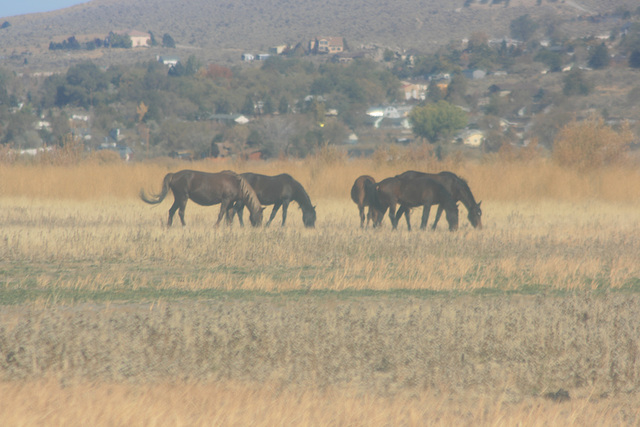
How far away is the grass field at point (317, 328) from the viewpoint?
601cm

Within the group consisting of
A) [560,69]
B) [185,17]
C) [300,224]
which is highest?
[185,17]

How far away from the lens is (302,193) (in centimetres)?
1745

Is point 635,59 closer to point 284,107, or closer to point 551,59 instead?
point 551,59

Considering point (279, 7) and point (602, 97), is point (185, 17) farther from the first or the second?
point (602, 97)

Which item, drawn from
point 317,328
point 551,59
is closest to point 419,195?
point 317,328

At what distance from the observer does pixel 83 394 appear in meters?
6.00

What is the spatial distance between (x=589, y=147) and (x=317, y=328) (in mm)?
21701

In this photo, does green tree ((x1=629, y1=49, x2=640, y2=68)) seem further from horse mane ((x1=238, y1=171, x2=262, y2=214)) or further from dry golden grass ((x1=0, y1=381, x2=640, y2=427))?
dry golden grass ((x1=0, y1=381, x2=640, y2=427))

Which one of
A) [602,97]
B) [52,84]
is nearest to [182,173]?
[602,97]

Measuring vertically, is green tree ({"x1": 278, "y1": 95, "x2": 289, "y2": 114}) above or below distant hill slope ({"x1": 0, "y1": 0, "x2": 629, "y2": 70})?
below

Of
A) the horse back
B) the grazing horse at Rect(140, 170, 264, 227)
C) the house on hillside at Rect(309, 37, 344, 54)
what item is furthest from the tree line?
the grazing horse at Rect(140, 170, 264, 227)

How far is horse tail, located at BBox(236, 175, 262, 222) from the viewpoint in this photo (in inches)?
645

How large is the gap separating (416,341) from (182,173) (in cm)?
1032

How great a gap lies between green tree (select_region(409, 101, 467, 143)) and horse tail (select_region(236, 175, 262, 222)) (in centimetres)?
5799
